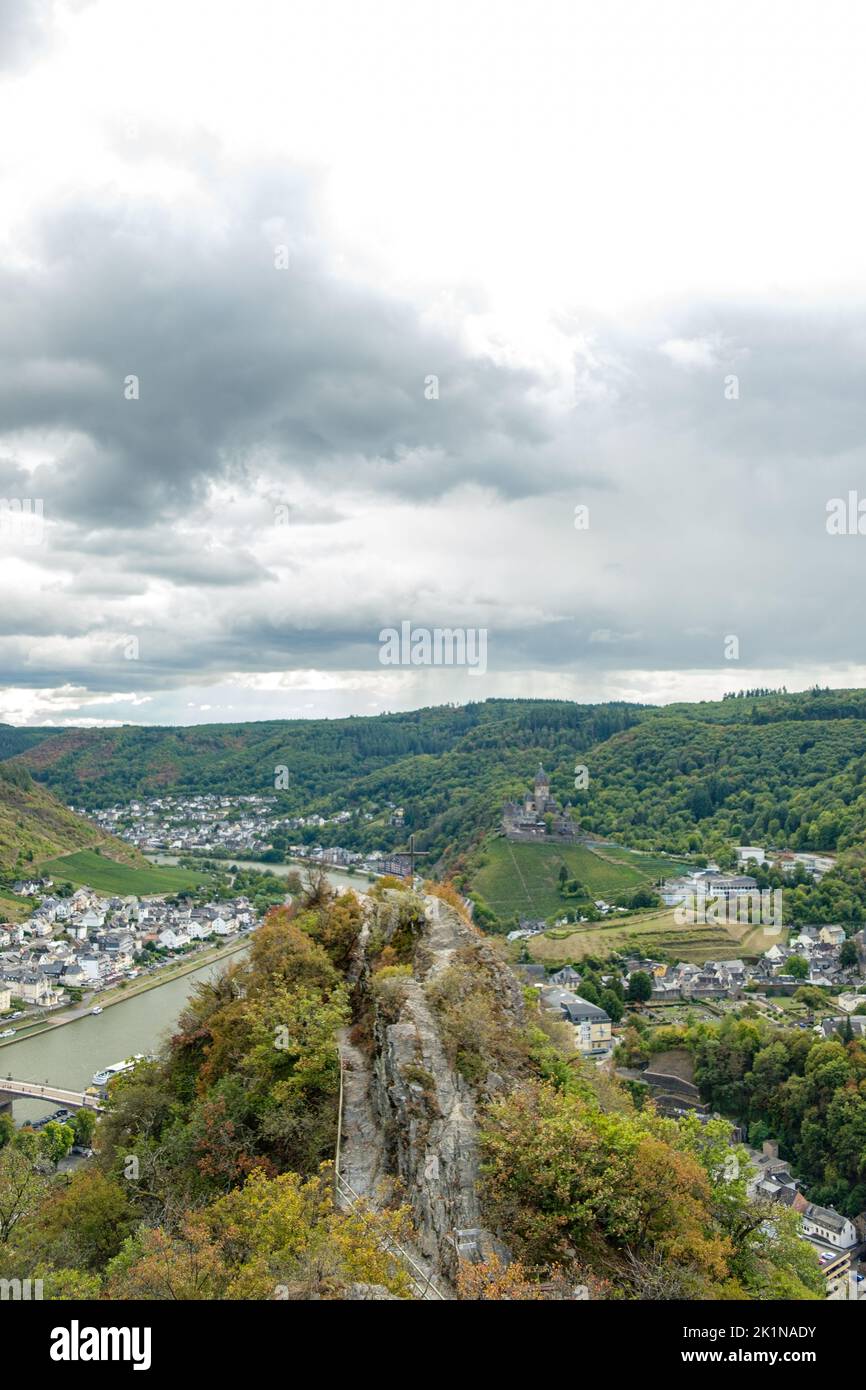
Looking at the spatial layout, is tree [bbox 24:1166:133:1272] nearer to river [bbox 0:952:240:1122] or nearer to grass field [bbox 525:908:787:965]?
river [bbox 0:952:240:1122]

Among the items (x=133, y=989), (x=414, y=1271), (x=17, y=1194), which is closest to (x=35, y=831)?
(x=133, y=989)

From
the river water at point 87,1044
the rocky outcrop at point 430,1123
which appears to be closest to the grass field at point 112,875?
the river water at point 87,1044

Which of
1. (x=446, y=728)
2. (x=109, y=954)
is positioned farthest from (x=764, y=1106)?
(x=446, y=728)

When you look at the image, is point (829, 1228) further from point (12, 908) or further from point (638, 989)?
point (12, 908)

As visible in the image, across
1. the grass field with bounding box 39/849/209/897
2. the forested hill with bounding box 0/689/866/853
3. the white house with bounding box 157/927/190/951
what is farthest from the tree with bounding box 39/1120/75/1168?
the grass field with bounding box 39/849/209/897

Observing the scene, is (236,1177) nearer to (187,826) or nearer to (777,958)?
(777,958)
